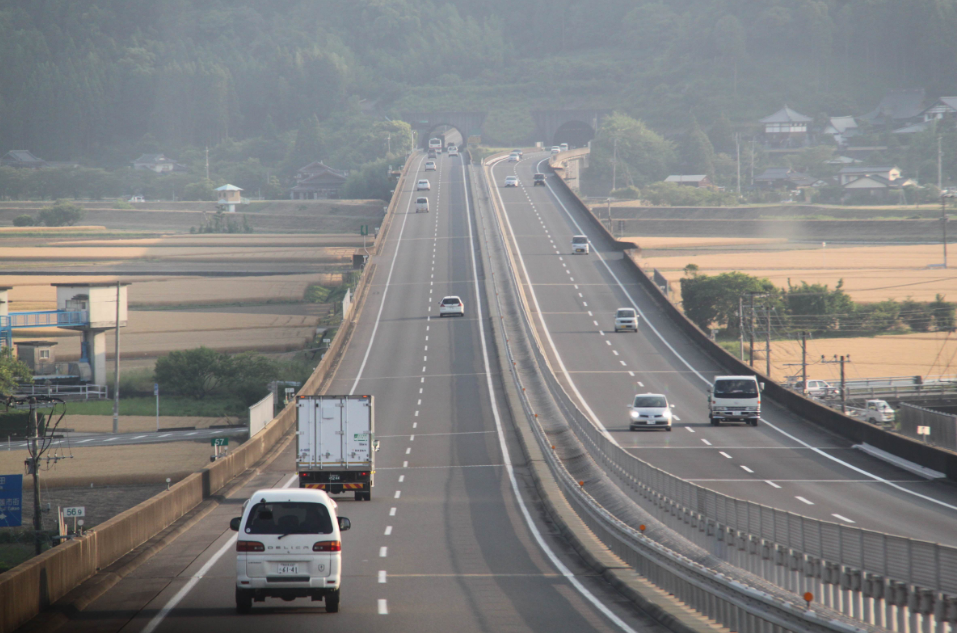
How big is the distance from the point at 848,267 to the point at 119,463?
86.2 metres

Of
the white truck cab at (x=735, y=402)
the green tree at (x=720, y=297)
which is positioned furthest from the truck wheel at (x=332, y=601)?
the green tree at (x=720, y=297)

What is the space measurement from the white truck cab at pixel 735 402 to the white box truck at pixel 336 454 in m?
18.8

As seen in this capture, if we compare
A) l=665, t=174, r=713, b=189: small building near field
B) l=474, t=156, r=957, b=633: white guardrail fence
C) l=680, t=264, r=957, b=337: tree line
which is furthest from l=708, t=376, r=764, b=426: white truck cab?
l=665, t=174, r=713, b=189: small building near field

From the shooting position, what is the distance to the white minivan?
617 inches

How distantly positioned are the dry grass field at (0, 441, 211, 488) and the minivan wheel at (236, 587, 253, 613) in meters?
33.9

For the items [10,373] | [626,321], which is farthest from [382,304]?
[10,373]

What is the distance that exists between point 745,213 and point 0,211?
126m

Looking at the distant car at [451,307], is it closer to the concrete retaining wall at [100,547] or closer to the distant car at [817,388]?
the distant car at [817,388]

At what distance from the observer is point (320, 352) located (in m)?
72.2

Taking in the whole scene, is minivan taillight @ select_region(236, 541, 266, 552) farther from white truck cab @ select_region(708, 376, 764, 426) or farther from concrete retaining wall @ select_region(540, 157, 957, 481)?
white truck cab @ select_region(708, 376, 764, 426)

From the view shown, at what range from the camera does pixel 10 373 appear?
66.8 metres

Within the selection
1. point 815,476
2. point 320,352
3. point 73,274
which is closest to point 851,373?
point 320,352

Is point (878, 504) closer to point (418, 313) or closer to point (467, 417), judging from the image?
point (467, 417)

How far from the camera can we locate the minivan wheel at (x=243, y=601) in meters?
15.7
